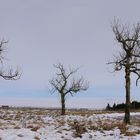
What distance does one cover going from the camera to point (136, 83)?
109 feet

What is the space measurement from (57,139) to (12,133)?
8.28ft

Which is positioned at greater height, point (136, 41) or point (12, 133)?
point (136, 41)

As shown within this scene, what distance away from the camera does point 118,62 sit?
3291 cm

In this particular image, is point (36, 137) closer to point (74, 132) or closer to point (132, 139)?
point (74, 132)

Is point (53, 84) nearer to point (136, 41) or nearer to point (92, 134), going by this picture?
point (136, 41)

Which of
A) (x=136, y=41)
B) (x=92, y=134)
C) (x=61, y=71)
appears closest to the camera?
(x=92, y=134)

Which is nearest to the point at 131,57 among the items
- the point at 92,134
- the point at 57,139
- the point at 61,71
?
the point at 92,134

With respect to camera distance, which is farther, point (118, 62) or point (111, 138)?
point (118, 62)

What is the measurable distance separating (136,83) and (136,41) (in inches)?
141

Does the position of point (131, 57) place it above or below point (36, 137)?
above

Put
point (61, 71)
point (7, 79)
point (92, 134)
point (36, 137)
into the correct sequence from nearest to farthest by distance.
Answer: point (36, 137) < point (92, 134) < point (7, 79) < point (61, 71)

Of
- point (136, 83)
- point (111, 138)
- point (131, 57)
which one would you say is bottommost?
point (111, 138)

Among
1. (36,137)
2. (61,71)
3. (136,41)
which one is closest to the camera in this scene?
(36,137)

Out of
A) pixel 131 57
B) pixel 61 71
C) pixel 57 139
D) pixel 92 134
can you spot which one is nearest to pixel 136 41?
pixel 131 57
